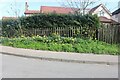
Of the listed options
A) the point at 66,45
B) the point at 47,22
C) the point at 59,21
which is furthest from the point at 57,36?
the point at 47,22

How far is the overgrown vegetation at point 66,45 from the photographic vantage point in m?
17.4

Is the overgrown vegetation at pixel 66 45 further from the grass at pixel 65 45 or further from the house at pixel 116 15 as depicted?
the house at pixel 116 15

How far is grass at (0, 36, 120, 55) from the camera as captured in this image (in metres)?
17.3

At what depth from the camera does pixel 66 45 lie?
1869 centimetres

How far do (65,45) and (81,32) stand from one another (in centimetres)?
467

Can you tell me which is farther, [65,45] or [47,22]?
[47,22]

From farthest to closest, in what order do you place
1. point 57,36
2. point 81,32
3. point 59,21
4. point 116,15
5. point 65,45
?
point 116,15
point 59,21
point 81,32
point 57,36
point 65,45

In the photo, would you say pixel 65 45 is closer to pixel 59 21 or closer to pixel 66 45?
pixel 66 45

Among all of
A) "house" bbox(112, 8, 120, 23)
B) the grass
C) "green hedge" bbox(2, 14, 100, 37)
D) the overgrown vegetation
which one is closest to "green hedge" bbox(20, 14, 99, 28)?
"green hedge" bbox(2, 14, 100, 37)

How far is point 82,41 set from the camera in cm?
2008

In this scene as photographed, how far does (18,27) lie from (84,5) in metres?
18.6

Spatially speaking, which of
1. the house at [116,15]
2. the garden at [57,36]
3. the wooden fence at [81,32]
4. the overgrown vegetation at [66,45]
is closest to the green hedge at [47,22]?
the garden at [57,36]

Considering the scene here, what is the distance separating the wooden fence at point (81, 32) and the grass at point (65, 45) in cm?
166

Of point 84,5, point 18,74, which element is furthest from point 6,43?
point 84,5
